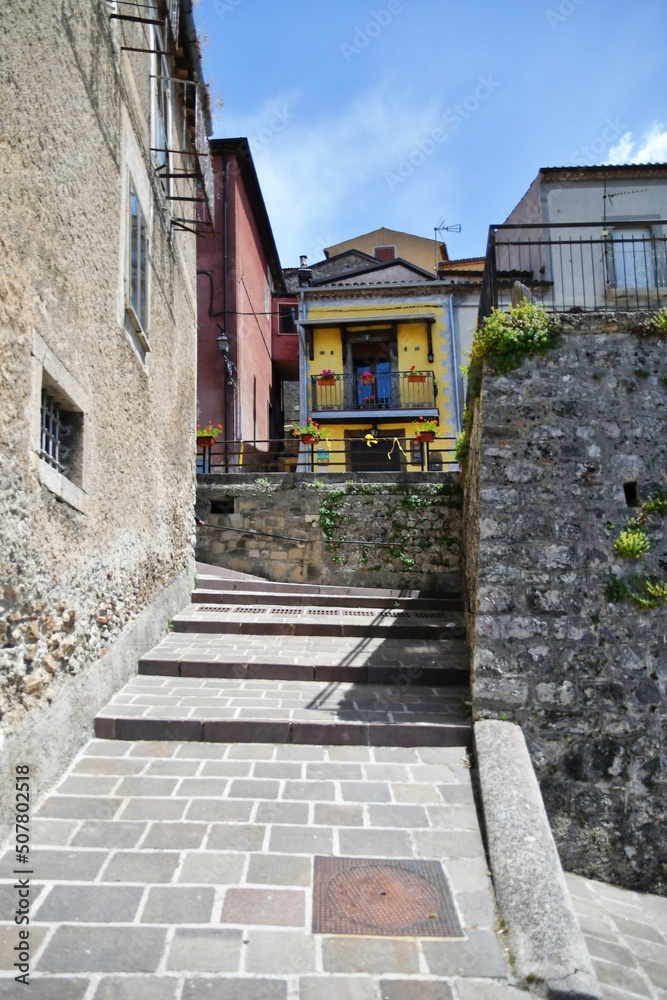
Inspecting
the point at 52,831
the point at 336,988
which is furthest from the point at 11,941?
the point at 336,988

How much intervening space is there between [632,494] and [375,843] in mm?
3207

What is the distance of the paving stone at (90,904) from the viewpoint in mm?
2746

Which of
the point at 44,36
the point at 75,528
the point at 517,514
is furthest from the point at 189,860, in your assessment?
the point at 44,36

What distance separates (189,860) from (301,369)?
16628 mm

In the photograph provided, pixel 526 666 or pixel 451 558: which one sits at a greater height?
pixel 451 558

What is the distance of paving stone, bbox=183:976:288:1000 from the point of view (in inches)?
94.5

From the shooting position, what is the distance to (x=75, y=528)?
415cm

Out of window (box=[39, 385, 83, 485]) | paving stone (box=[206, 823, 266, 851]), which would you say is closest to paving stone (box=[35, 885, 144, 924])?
paving stone (box=[206, 823, 266, 851])

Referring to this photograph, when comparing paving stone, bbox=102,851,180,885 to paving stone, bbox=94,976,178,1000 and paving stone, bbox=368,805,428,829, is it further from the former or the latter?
paving stone, bbox=368,805,428,829

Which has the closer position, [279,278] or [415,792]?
[415,792]

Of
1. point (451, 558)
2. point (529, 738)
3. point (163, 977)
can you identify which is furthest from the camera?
point (451, 558)

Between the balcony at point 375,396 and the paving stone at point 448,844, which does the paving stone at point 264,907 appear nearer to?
the paving stone at point 448,844

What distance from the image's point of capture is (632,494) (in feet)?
16.4

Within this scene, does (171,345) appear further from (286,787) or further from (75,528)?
(286,787)
